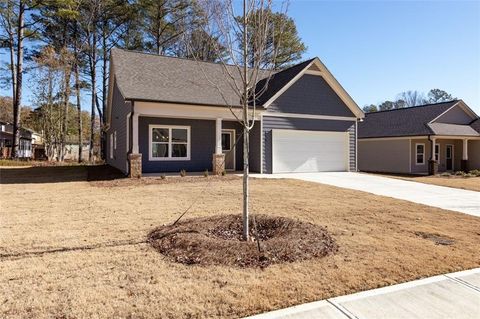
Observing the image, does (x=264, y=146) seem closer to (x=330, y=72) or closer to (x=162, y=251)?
(x=330, y=72)

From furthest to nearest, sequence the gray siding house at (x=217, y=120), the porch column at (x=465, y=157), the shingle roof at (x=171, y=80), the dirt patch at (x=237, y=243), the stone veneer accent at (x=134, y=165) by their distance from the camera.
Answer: the porch column at (x=465, y=157), the gray siding house at (x=217, y=120), the shingle roof at (x=171, y=80), the stone veneer accent at (x=134, y=165), the dirt patch at (x=237, y=243)

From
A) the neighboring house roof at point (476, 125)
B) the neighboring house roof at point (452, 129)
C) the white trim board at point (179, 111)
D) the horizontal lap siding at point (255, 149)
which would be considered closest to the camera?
the white trim board at point (179, 111)

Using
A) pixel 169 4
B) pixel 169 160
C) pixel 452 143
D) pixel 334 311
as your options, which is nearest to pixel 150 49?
pixel 169 4

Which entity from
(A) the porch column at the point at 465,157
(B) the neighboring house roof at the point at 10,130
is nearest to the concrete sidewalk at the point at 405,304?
(A) the porch column at the point at 465,157

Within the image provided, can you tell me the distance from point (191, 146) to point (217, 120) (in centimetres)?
Result: 195

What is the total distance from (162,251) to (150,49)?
94.7ft

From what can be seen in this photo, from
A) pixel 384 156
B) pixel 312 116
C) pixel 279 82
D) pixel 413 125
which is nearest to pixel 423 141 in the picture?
pixel 413 125

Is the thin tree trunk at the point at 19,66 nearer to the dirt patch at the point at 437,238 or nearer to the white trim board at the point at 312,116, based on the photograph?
the white trim board at the point at 312,116

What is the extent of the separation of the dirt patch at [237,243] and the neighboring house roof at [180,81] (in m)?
8.30

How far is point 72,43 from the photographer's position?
29.4 metres

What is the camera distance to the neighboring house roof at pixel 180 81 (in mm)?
14281

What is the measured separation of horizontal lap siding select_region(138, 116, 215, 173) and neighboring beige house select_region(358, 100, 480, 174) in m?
13.7

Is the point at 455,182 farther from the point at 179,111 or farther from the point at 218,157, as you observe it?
the point at 179,111

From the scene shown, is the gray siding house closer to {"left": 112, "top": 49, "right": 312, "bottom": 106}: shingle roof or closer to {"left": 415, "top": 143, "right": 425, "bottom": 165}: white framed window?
{"left": 112, "top": 49, "right": 312, "bottom": 106}: shingle roof
